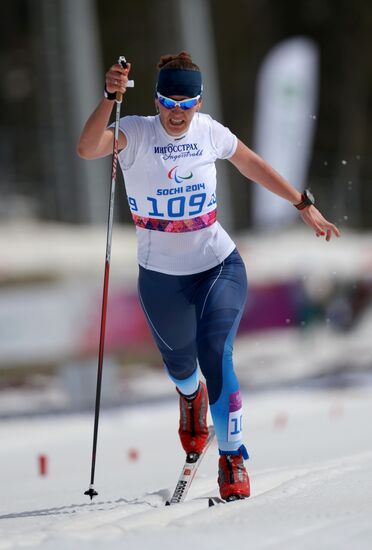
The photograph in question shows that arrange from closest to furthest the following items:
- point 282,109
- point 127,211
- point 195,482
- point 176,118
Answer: point 176,118, point 195,482, point 282,109, point 127,211

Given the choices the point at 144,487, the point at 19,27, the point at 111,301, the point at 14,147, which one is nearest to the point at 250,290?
the point at 111,301

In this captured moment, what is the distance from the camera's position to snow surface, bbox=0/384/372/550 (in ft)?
13.3

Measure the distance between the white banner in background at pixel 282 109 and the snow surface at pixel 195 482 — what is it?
4.80 metres

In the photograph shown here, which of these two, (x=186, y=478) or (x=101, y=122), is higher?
(x=101, y=122)

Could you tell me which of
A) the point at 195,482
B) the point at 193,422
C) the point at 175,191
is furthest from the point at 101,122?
the point at 195,482

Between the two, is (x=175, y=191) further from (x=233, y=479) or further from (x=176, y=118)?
(x=233, y=479)

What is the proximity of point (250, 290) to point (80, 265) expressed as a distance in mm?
3603

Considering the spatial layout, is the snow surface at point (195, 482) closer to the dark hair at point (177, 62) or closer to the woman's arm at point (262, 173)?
the woman's arm at point (262, 173)

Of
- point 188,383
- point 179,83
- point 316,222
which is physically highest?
point 179,83

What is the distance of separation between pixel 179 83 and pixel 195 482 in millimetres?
2329

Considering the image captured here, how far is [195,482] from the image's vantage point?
594 centimetres

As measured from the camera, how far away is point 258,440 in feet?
28.0

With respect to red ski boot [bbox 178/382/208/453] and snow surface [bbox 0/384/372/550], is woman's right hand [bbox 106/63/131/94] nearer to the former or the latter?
red ski boot [bbox 178/382/208/453]

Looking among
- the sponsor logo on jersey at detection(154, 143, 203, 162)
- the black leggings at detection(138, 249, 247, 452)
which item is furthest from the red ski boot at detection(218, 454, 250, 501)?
the sponsor logo on jersey at detection(154, 143, 203, 162)
